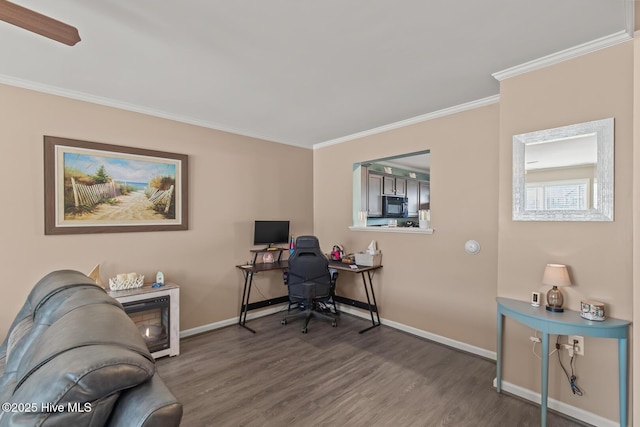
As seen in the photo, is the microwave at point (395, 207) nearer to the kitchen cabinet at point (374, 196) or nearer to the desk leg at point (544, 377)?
the kitchen cabinet at point (374, 196)

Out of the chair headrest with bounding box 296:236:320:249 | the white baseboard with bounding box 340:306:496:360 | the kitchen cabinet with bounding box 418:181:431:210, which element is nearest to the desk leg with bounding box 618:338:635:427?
the white baseboard with bounding box 340:306:496:360

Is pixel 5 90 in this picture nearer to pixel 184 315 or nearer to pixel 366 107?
pixel 184 315

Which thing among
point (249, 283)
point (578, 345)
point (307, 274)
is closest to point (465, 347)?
point (578, 345)

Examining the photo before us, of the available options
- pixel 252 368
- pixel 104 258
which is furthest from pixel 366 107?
pixel 104 258

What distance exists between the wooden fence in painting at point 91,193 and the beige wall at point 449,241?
2986 millimetres

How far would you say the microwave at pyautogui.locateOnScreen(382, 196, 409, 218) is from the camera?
6020 millimetres

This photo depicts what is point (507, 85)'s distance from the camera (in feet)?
8.04

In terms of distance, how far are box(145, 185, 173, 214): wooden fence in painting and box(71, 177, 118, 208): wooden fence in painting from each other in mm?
318

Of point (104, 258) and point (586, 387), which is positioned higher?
point (104, 258)

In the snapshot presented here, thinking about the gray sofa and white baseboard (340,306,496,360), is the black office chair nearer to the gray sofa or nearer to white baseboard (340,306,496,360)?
white baseboard (340,306,496,360)

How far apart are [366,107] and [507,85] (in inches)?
51.0

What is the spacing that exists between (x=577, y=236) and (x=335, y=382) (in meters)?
2.18

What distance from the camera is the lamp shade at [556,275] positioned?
6.73 feet

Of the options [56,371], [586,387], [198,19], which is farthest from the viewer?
[586,387]
